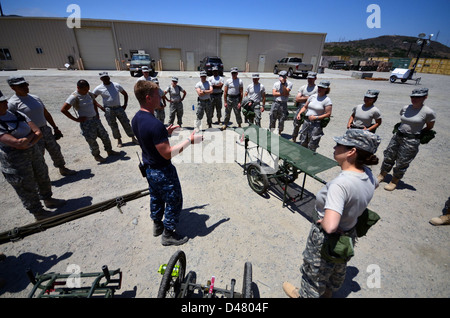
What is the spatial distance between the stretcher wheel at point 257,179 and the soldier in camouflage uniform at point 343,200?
2.07 m

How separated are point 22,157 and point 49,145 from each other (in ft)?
4.95

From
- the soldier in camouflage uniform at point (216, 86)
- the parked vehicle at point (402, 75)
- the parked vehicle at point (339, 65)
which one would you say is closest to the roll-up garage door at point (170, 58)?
the soldier in camouflage uniform at point (216, 86)

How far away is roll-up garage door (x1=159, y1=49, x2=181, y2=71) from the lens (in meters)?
27.4

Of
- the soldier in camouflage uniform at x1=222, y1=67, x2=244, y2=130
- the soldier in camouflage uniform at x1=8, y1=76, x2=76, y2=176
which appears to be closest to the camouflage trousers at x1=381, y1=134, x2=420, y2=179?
the soldier in camouflage uniform at x1=222, y1=67, x2=244, y2=130

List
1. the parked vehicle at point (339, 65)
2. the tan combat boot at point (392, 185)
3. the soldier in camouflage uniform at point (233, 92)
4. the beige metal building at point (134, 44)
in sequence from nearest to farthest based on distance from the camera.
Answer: the tan combat boot at point (392, 185) → the soldier in camouflage uniform at point (233, 92) → the beige metal building at point (134, 44) → the parked vehicle at point (339, 65)

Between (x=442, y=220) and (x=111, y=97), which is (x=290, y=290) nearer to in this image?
(x=442, y=220)

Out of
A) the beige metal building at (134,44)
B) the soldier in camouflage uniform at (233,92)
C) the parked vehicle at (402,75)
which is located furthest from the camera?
the beige metal building at (134,44)

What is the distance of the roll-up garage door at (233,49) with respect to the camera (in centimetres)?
2830

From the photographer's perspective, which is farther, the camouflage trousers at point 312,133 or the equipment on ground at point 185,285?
the camouflage trousers at point 312,133

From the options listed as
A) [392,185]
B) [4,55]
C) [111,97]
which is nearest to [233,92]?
[111,97]

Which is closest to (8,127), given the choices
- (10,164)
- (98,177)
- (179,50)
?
(10,164)

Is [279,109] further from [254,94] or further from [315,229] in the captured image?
[315,229]

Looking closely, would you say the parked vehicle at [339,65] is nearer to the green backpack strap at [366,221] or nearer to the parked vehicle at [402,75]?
the parked vehicle at [402,75]

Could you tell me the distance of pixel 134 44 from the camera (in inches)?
1017
